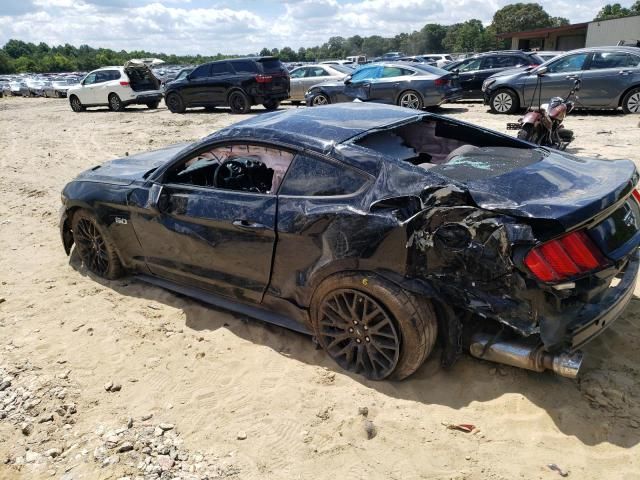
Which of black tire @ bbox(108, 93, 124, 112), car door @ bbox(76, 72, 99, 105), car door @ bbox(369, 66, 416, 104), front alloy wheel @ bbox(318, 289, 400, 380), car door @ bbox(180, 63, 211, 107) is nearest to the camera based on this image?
front alloy wheel @ bbox(318, 289, 400, 380)

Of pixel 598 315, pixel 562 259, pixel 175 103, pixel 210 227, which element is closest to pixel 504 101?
pixel 175 103

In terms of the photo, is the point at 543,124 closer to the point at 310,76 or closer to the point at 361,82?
the point at 361,82

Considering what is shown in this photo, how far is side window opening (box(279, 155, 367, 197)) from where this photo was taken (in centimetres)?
316

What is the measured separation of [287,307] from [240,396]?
25.6 inches

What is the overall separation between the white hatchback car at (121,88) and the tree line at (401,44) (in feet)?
123

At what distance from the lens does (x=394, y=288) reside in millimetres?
2951

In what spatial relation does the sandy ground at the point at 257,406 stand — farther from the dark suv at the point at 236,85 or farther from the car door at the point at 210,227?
the dark suv at the point at 236,85

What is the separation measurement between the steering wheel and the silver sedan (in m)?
13.5

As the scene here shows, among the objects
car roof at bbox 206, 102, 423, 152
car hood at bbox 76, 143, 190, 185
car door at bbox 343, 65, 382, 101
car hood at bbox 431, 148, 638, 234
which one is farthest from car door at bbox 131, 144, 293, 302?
car door at bbox 343, 65, 382, 101

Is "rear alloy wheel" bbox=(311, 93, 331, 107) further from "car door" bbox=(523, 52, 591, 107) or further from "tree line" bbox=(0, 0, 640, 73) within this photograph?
"tree line" bbox=(0, 0, 640, 73)

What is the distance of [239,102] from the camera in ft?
52.8

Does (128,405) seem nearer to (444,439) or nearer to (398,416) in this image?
(398,416)

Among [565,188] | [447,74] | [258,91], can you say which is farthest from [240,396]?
[258,91]

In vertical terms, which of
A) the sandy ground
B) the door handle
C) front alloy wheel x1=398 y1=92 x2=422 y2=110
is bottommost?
the sandy ground
